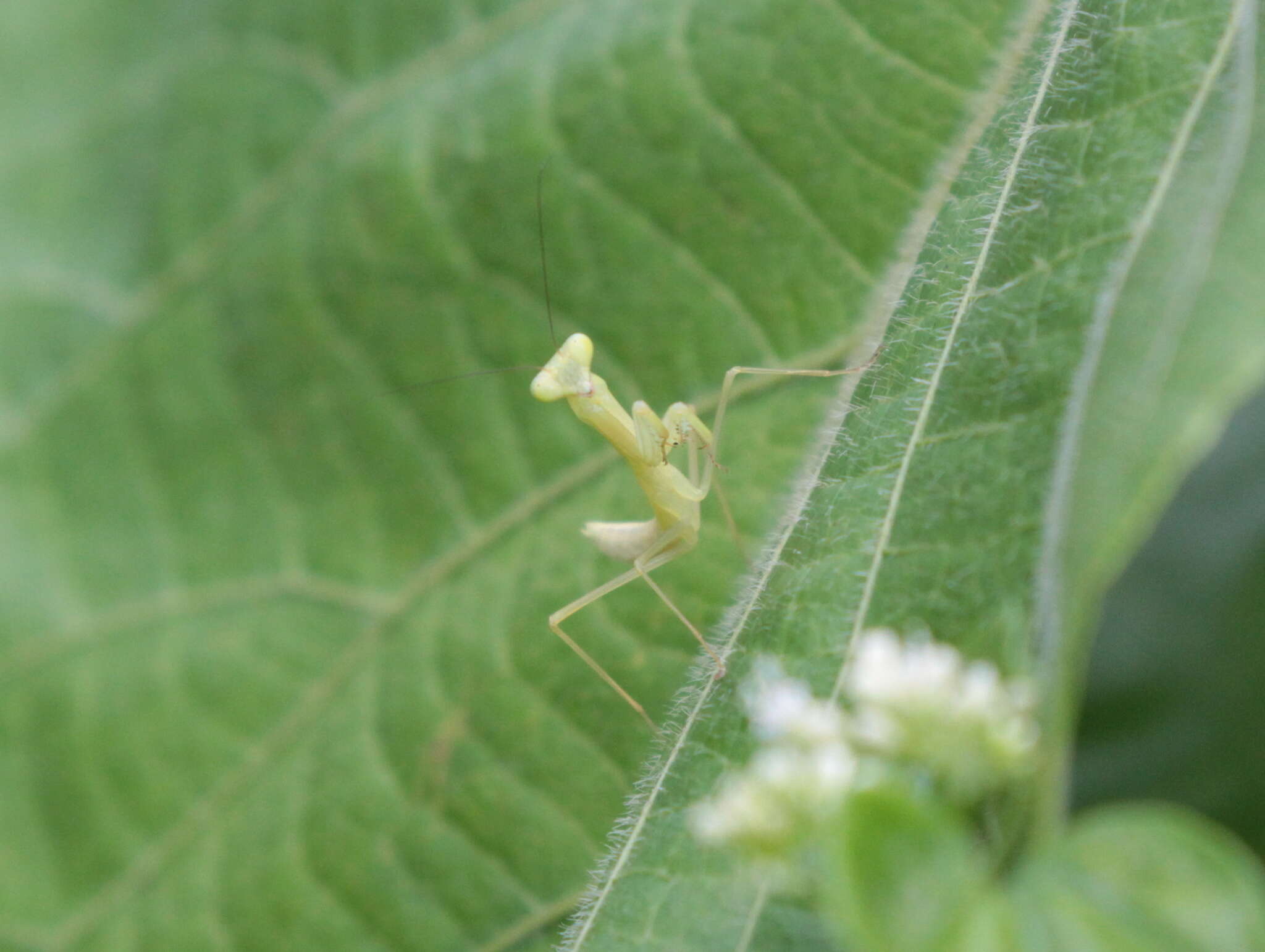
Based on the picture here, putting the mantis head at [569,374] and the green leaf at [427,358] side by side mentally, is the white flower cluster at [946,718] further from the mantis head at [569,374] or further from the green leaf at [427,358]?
the mantis head at [569,374]

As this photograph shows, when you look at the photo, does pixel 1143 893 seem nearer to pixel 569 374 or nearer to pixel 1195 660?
pixel 1195 660

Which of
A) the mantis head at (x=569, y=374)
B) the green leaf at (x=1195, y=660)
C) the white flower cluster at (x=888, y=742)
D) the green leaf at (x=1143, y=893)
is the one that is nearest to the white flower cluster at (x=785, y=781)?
the white flower cluster at (x=888, y=742)

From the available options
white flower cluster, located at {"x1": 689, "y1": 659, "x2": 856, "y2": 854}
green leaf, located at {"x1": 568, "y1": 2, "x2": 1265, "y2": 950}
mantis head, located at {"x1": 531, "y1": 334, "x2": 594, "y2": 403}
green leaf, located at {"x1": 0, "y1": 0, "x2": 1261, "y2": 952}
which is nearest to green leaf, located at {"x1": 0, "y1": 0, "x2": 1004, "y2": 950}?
green leaf, located at {"x1": 0, "y1": 0, "x2": 1261, "y2": 952}

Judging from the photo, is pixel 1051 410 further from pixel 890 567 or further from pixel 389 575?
pixel 389 575

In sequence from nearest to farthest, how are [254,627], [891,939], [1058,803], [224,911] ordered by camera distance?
[891,939] → [1058,803] → [224,911] → [254,627]

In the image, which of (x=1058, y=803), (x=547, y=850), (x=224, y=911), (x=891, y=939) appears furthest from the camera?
(x=224, y=911)

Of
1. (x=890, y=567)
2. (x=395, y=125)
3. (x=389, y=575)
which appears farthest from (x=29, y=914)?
(x=890, y=567)

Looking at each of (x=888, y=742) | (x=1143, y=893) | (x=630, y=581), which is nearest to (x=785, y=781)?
(x=888, y=742)

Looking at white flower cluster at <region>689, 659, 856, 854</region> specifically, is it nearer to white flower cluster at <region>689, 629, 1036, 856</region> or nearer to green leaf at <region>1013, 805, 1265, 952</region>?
white flower cluster at <region>689, 629, 1036, 856</region>
